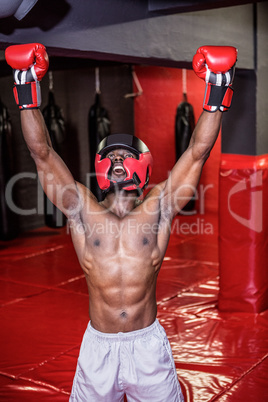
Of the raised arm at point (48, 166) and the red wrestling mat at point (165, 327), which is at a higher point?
the raised arm at point (48, 166)

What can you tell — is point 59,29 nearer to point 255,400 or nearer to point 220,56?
point 220,56

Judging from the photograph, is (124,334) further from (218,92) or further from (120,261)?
(218,92)

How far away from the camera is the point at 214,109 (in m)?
2.56

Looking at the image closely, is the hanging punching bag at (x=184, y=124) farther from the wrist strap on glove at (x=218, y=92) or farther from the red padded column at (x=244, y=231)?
the wrist strap on glove at (x=218, y=92)

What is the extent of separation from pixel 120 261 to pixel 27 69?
1057 mm

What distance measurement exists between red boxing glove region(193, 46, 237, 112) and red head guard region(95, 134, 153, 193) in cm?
41

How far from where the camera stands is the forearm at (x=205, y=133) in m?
2.57

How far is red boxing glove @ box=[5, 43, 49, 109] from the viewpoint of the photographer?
98.9 inches

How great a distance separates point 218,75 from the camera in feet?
8.56

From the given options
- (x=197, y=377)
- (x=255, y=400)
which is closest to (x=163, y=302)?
(x=197, y=377)

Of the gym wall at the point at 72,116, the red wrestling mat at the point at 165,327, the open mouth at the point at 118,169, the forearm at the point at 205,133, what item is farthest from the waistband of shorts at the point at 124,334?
the gym wall at the point at 72,116

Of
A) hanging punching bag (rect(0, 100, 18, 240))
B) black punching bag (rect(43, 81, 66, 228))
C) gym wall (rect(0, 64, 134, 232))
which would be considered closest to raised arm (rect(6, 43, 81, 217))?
black punching bag (rect(43, 81, 66, 228))

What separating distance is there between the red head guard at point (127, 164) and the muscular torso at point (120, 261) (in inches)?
5.5

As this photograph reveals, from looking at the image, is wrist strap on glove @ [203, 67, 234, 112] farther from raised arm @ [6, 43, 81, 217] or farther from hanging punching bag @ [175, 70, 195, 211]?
hanging punching bag @ [175, 70, 195, 211]
